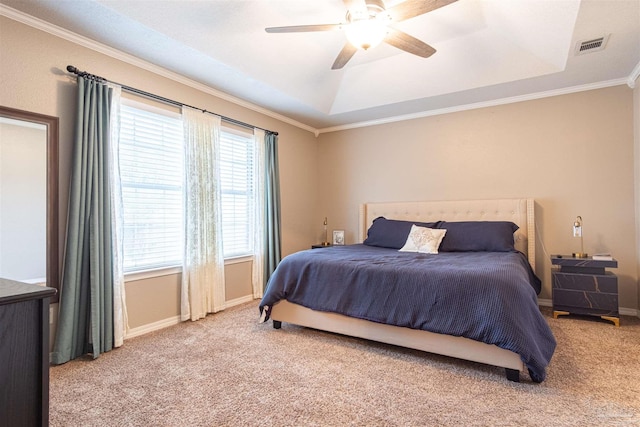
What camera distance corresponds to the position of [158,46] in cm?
285

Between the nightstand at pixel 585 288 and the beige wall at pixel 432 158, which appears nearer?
the beige wall at pixel 432 158

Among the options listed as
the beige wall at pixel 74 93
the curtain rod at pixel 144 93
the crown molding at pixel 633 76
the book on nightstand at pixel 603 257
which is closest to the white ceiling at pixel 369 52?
the crown molding at pixel 633 76

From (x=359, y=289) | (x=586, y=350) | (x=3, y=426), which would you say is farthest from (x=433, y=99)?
(x=3, y=426)

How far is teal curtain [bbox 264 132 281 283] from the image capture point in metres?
4.46

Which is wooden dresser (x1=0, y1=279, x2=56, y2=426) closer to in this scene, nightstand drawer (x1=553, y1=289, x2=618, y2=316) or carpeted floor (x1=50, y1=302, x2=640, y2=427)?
carpeted floor (x1=50, y1=302, x2=640, y2=427)

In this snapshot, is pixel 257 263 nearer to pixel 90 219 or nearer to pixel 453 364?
pixel 90 219

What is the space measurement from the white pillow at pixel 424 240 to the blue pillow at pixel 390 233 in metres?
0.15

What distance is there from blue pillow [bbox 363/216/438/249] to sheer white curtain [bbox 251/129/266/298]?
143cm

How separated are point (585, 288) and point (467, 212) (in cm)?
145

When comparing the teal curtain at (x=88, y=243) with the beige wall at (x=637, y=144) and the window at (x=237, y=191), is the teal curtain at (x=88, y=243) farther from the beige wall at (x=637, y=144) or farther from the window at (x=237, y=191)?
the beige wall at (x=637, y=144)

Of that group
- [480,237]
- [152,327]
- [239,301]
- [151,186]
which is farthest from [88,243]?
[480,237]

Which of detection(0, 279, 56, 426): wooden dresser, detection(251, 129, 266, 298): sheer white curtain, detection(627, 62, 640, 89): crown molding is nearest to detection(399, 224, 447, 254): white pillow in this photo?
detection(251, 129, 266, 298): sheer white curtain

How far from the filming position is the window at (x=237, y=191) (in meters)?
4.06

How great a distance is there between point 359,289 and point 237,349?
1116 millimetres
